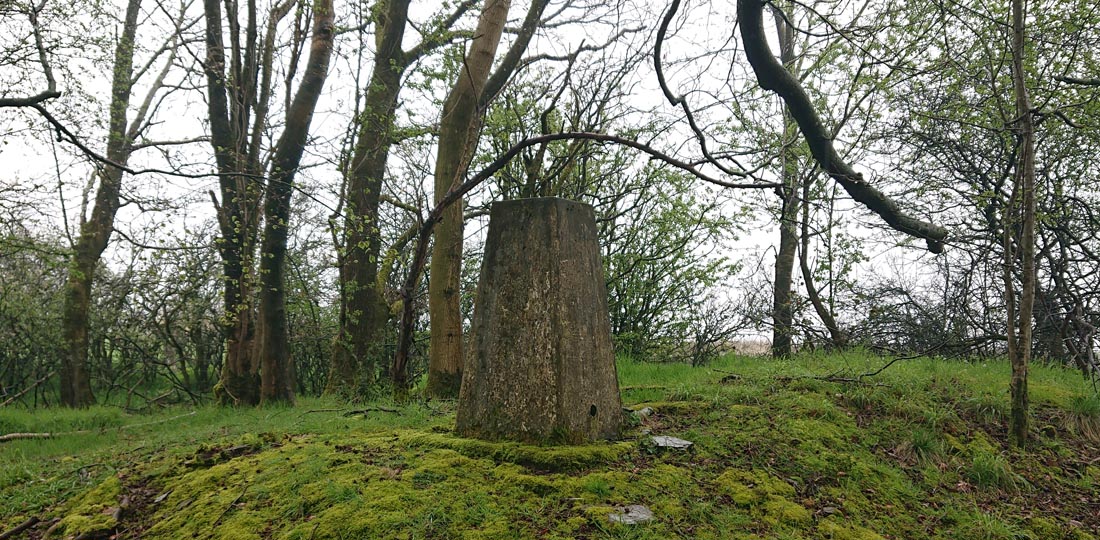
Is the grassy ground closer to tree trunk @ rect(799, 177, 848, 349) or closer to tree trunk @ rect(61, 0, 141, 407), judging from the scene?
tree trunk @ rect(799, 177, 848, 349)

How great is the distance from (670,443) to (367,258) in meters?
6.72

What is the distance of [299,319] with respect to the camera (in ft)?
43.5

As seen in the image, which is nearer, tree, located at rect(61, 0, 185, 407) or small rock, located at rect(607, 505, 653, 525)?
small rock, located at rect(607, 505, 653, 525)

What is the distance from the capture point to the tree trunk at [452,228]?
7.67 metres

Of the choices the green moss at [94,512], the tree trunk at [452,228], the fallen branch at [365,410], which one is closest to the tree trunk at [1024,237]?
the tree trunk at [452,228]

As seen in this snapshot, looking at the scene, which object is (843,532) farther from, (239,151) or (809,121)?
(239,151)

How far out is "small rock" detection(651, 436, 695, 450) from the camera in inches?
177

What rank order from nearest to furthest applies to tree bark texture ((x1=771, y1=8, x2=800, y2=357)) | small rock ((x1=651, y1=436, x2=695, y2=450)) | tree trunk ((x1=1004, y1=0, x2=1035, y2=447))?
small rock ((x1=651, y1=436, x2=695, y2=450)) → tree trunk ((x1=1004, y1=0, x2=1035, y2=447)) → tree bark texture ((x1=771, y1=8, x2=800, y2=357))

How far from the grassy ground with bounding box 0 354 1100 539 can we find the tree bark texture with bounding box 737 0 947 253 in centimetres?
167

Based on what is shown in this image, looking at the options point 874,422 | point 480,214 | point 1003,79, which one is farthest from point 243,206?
point 1003,79

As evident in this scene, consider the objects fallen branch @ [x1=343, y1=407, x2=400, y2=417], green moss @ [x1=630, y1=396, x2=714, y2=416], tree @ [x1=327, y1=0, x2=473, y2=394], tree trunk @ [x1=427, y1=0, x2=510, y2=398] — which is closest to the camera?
green moss @ [x1=630, y1=396, x2=714, y2=416]

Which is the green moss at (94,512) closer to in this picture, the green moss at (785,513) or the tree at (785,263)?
the green moss at (785,513)

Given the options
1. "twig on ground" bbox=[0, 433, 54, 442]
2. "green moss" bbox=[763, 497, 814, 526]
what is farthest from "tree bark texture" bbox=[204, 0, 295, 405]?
"green moss" bbox=[763, 497, 814, 526]

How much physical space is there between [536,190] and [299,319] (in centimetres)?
720
